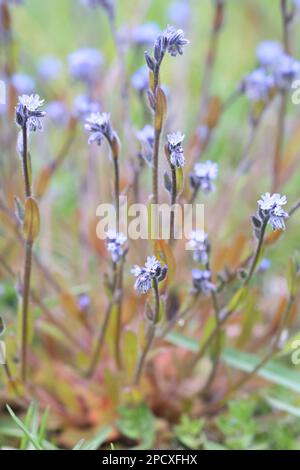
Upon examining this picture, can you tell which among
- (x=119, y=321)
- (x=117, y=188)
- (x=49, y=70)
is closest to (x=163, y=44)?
(x=117, y=188)

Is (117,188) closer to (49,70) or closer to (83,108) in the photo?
(83,108)

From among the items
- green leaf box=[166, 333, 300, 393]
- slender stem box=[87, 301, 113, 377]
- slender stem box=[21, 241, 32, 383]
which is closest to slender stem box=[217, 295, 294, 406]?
green leaf box=[166, 333, 300, 393]

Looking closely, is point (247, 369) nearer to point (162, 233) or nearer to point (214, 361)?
point (214, 361)

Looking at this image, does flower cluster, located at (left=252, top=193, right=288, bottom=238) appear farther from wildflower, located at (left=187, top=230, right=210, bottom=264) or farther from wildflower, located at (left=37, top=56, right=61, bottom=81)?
wildflower, located at (left=37, top=56, right=61, bottom=81)

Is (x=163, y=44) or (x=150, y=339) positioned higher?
(x=163, y=44)

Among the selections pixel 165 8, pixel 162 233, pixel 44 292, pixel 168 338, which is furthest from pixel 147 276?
pixel 165 8
